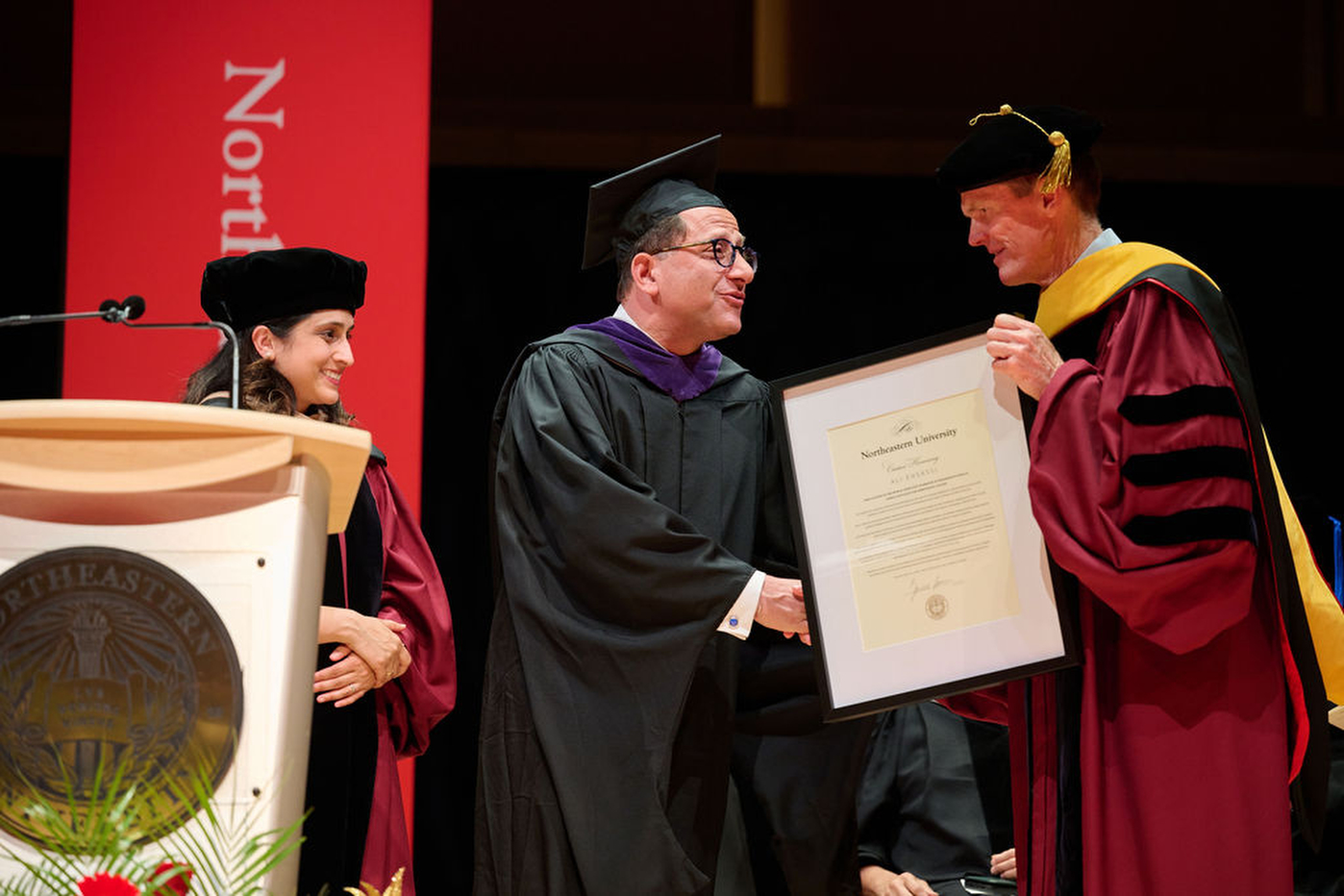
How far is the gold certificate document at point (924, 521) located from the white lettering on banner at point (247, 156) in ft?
6.45

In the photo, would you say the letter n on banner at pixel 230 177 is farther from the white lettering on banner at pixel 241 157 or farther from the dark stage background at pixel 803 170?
the dark stage background at pixel 803 170

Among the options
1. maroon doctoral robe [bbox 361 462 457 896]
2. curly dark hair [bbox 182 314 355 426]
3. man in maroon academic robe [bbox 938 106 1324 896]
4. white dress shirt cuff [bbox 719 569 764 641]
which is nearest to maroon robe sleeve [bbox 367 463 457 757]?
maroon doctoral robe [bbox 361 462 457 896]

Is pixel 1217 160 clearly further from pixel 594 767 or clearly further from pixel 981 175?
pixel 594 767

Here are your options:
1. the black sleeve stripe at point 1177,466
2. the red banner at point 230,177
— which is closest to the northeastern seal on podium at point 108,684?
the black sleeve stripe at point 1177,466

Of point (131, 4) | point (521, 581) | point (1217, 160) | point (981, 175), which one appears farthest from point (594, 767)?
point (1217, 160)

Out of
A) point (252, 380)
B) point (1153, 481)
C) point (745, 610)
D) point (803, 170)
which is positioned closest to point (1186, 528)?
point (1153, 481)

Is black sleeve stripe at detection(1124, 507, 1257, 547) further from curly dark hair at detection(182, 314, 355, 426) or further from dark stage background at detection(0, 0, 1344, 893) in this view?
dark stage background at detection(0, 0, 1344, 893)

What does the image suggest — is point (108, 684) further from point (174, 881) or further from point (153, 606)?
point (174, 881)

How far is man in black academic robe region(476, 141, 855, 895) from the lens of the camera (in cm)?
315

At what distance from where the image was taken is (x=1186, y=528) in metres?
2.52

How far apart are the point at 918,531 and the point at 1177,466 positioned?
0.49m

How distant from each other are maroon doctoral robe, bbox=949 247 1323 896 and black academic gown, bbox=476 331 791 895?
79 cm

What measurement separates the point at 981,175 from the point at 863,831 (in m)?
1.86
